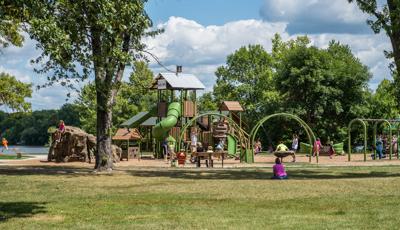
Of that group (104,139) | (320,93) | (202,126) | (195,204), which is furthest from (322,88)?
(195,204)

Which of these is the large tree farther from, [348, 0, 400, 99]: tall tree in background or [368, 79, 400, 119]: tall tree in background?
[368, 79, 400, 119]: tall tree in background

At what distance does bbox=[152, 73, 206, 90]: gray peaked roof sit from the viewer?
40850mm

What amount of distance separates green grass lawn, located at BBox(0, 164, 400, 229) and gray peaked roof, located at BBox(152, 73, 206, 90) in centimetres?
2100

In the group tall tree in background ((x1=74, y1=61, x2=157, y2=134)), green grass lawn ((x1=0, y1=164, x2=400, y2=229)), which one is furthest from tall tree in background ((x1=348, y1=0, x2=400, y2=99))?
tall tree in background ((x1=74, y1=61, x2=157, y2=134))

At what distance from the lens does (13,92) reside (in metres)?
31.2

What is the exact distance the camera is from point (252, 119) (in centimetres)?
7012

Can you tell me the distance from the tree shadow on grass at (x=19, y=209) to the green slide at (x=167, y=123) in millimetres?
24531

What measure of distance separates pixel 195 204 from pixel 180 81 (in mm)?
28648

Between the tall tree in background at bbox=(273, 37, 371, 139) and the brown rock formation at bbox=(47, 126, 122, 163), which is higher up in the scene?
the tall tree in background at bbox=(273, 37, 371, 139)

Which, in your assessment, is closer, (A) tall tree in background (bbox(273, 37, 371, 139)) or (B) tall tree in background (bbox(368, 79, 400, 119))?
(A) tall tree in background (bbox(273, 37, 371, 139))

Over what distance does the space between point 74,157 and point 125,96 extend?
1682 inches

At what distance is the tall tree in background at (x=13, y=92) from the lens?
30.9m

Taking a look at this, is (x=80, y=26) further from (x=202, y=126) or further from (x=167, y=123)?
(x=202, y=126)

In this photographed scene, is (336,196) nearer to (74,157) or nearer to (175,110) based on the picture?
(74,157)
